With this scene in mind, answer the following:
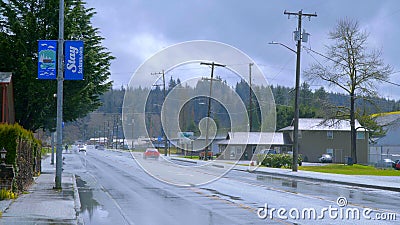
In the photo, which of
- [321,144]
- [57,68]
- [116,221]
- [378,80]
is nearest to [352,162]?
[378,80]

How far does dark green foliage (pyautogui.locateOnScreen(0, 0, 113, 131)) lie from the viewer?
99.6ft

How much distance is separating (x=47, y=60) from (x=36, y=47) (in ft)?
36.4

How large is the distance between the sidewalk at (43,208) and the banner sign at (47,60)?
445cm

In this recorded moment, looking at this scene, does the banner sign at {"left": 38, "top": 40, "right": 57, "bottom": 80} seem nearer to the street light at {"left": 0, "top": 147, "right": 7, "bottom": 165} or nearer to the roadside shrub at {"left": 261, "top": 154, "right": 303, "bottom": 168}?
the street light at {"left": 0, "top": 147, "right": 7, "bottom": 165}

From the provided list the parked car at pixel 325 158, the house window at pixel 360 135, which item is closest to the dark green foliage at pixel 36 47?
the parked car at pixel 325 158

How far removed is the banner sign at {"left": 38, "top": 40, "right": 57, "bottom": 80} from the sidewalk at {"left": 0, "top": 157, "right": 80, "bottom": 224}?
445cm

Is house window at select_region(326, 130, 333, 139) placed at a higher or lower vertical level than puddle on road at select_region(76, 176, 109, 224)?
higher

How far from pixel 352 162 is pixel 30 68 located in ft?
130

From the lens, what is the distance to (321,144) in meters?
78.6

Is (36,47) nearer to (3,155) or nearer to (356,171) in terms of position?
(3,155)

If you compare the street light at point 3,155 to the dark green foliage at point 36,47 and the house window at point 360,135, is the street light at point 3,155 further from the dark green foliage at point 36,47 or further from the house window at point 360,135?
the house window at point 360,135

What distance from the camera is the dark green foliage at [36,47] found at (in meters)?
30.4

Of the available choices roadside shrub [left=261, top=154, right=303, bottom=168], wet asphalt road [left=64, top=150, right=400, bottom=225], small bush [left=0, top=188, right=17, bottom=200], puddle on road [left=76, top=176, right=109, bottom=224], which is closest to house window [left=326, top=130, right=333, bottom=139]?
roadside shrub [left=261, top=154, right=303, bottom=168]

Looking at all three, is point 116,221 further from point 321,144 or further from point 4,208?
point 321,144
